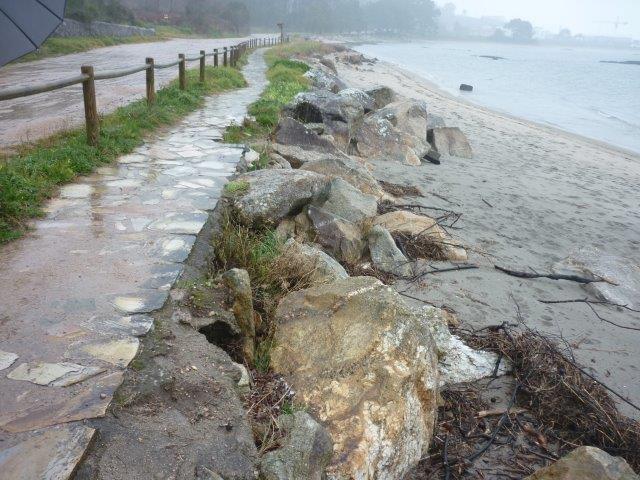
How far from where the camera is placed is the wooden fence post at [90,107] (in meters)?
5.86

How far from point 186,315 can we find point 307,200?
2467mm

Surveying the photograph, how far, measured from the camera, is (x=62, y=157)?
5367 mm

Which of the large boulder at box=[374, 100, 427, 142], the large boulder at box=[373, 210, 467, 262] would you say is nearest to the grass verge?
the large boulder at box=[374, 100, 427, 142]

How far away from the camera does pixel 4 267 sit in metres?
3.29

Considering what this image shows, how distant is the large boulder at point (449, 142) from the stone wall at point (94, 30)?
17792mm

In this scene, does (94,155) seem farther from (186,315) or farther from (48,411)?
(48,411)

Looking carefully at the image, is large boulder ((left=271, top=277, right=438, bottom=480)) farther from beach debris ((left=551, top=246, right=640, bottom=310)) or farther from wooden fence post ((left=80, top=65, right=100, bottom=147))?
wooden fence post ((left=80, top=65, right=100, bottom=147))

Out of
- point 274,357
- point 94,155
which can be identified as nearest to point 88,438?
point 274,357

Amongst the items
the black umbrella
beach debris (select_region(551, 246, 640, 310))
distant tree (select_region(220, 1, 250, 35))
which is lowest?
beach debris (select_region(551, 246, 640, 310))

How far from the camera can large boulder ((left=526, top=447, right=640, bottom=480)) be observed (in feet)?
7.70

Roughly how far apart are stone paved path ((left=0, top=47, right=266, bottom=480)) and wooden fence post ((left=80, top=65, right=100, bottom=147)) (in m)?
0.54

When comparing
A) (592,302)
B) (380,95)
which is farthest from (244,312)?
(380,95)

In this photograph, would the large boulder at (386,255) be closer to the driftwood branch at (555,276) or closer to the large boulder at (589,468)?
the driftwood branch at (555,276)

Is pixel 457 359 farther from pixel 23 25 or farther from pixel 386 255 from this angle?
pixel 23 25
